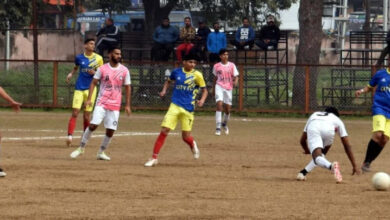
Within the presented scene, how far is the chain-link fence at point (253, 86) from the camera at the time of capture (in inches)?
1270

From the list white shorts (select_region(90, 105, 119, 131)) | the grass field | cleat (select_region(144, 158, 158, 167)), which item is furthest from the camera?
white shorts (select_region(90, 105, 119, 131))

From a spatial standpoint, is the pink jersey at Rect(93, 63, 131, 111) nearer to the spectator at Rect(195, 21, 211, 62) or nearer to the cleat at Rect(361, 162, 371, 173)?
the cleat at Rect(361, 162, 371, 173)

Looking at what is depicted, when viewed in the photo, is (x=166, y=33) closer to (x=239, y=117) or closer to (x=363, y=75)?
(x=239, y=117)

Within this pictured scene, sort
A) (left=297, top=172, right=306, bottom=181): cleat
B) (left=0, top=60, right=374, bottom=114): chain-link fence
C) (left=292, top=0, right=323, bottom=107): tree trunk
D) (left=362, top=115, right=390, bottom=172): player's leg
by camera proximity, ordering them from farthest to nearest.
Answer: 1. (left=292, top=0, right=323, bottom=107): tree trunk
2. (left=0, top=60, right=374, bottom=114): chain-link fence
3. (left=362, top=115, right=390, bottom=172): player's leg
4. (left=297, top=172, right=306, bottom=181): cleat

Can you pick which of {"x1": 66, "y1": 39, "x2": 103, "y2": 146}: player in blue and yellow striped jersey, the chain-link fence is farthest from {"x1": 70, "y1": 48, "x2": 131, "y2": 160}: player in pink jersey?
the chain-link fence

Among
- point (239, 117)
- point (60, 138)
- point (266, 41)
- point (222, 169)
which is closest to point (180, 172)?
point (222, 169)

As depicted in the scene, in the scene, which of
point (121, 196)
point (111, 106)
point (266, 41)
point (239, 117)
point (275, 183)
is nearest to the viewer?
point (121, 196)

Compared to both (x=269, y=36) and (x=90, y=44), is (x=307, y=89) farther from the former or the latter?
(x=90, y=44)

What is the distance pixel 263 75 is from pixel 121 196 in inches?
781

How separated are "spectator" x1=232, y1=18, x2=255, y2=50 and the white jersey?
1834 cm

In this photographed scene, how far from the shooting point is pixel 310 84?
106 feet

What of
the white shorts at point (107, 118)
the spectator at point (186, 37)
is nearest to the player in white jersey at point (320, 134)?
the white shorts at point (107, 118)

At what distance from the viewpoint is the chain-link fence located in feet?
106

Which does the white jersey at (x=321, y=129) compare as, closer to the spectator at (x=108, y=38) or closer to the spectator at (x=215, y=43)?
the spectator at (x=215, y=43)
